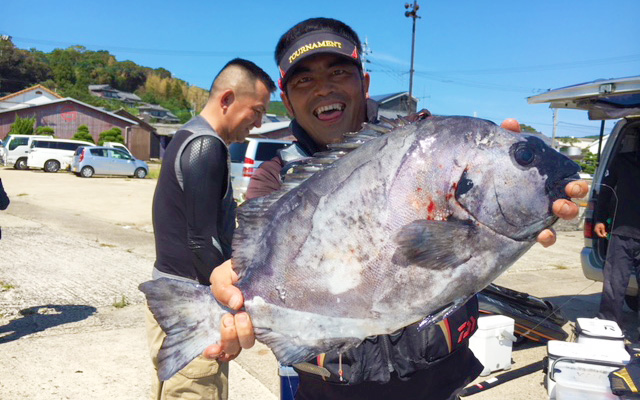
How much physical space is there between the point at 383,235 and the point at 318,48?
30.6 inches

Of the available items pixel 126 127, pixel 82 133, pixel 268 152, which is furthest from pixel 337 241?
pixel 126 127

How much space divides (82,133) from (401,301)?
45.2 m

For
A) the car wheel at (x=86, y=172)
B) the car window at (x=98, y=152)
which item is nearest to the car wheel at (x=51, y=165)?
the car wheel at (x=86, y=172)

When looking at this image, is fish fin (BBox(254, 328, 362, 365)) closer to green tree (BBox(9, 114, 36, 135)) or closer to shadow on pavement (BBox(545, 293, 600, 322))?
shadow on pavement (BBox(545, 293, 600, 322))

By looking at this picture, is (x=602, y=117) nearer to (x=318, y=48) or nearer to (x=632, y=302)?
(x=632, y=302)

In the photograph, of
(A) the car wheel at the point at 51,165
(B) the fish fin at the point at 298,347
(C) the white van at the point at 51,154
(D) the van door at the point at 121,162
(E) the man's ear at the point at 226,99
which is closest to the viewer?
(B) the fish fin at the point at 298,347

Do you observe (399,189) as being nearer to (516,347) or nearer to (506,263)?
(506,263)

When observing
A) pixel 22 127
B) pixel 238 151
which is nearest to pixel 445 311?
pixel 238 151

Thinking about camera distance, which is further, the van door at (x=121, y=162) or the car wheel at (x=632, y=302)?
the van door at (x=121, y=162)

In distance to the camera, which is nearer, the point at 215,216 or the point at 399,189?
the point at 399,189

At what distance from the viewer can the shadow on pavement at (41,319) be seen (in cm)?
479

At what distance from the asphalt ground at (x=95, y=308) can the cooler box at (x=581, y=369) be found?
44 centimetres

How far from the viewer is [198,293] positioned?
1477 millimetres

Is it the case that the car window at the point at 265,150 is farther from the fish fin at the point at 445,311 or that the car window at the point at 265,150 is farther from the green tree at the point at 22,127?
the green tree at the point at 22,127
